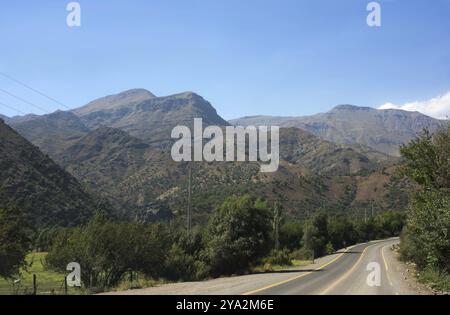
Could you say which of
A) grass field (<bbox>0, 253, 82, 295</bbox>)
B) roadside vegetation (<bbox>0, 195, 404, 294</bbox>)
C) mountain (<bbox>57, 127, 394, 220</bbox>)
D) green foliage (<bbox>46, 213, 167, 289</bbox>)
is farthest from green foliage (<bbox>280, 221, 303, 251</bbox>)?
green foliage (<bbox>46, 213, 167, 289</bbox>)

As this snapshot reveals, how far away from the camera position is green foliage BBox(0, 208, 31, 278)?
2609cm

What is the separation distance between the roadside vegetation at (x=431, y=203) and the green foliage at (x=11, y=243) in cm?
2206

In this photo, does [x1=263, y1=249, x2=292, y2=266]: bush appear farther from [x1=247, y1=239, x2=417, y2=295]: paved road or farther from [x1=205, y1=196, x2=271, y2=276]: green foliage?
[x1=247, y1=239, x2=417, y2=295]: paved road

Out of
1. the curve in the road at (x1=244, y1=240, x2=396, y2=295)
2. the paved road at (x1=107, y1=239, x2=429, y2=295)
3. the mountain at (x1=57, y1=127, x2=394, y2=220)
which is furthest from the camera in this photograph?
the mountain at (x1=57, y1=127, x2=394, y2=220)

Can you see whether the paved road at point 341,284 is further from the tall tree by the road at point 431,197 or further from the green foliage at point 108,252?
the green foliage at point 108,252

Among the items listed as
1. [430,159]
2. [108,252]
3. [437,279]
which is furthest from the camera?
[430,159]

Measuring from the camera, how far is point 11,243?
86.4 feet

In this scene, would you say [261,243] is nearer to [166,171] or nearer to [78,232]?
[78,232]

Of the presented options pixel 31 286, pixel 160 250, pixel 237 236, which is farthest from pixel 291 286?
pixel 31 286

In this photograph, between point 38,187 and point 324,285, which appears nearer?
point 324,285

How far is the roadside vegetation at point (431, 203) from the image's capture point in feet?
82.0

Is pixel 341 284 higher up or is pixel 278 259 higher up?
pixel 341 284

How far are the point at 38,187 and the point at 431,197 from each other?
7198 centimetres

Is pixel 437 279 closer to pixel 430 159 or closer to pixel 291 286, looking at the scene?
pixel 291 286
